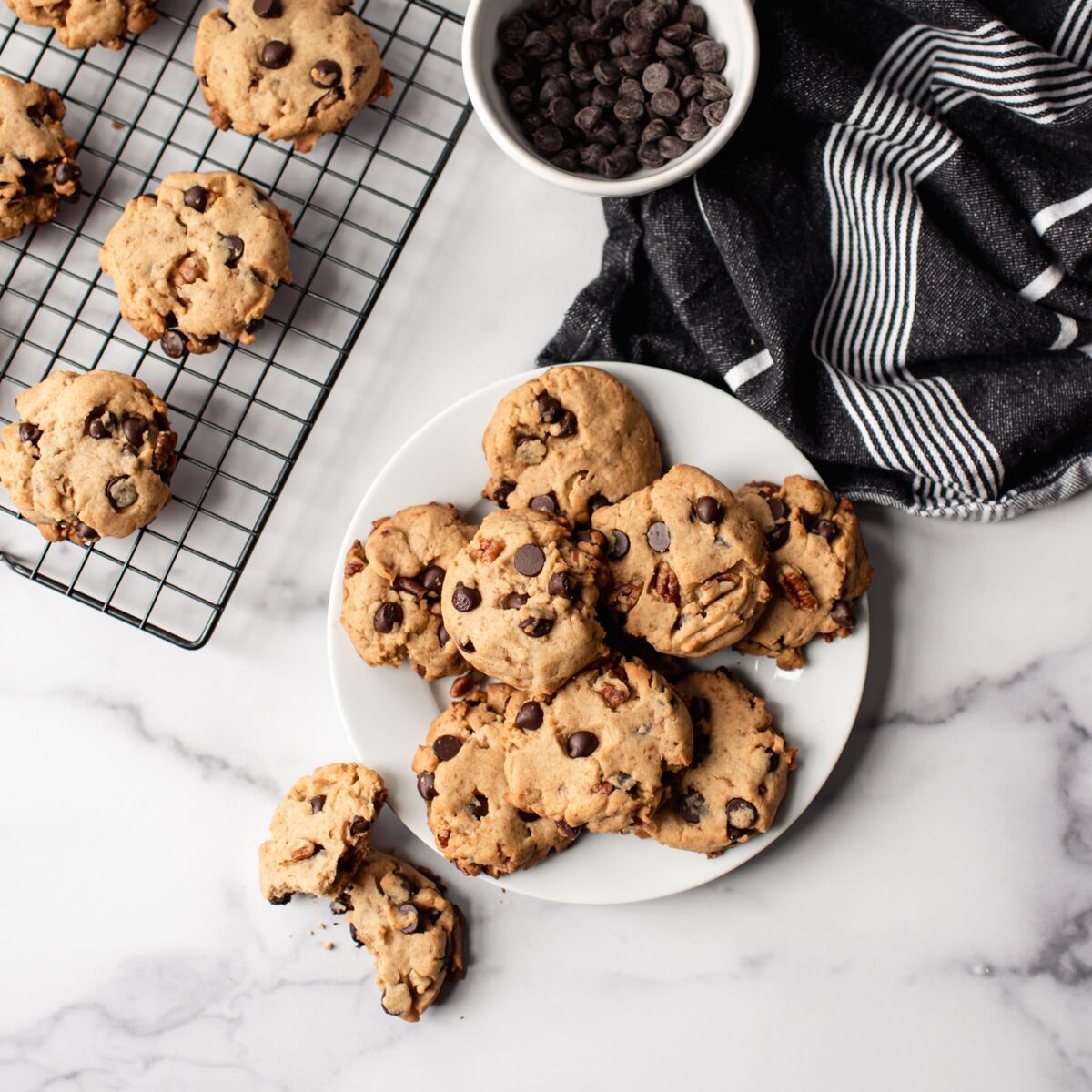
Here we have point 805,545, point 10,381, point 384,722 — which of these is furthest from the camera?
point 10,381

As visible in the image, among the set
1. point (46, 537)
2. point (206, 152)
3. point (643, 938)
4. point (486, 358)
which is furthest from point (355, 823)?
point (206, 152)

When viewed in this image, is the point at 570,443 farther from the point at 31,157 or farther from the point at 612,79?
the point at 31,157

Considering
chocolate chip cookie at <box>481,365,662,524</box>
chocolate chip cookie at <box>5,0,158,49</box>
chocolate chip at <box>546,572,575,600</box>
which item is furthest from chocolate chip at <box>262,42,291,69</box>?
chocolate chip at <box>546,572,575,600</box>

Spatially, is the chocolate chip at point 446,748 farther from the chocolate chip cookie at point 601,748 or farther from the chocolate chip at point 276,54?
the chocolate chip at point 276,54

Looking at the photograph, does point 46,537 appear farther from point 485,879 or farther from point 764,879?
point 764,879

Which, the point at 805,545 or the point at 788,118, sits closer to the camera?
the point at 805,545

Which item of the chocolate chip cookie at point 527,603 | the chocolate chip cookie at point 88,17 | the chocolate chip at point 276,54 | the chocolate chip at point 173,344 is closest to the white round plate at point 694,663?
the chocolate chip cookie at point 527,603

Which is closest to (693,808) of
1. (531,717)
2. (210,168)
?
(531,717)
